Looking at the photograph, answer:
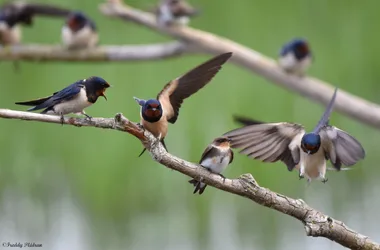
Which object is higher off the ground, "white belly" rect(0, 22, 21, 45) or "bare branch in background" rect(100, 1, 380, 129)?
"bare branch in background" rect(100, 1, 380, 129)

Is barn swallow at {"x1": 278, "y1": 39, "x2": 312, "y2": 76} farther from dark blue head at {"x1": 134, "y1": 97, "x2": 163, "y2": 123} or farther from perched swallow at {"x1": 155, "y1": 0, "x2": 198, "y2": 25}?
dark blue head at {"x1": 134, "y1": 97, "x2": 163, "y2": 123}

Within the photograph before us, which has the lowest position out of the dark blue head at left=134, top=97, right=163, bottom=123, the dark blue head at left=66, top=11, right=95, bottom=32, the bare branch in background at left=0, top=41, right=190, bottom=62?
the dark blue head at left=134, top=97, right=163, bottom=123

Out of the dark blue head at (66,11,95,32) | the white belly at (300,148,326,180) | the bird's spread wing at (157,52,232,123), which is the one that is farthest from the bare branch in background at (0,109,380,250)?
the dark blue head at (66,11,95,32)

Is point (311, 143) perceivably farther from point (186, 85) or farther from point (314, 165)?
point (186, 85)

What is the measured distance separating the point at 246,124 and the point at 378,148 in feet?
10.5

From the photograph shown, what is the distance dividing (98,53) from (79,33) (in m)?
0.17

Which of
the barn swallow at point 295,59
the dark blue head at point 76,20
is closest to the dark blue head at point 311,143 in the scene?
the barn swallow at point 295,59

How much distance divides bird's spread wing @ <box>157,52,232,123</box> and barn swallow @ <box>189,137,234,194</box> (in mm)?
134

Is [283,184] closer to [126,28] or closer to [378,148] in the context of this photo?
[378,148]

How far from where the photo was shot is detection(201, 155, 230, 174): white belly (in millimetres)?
2191

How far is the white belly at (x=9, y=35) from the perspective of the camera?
5.34m

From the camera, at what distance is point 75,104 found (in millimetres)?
2123

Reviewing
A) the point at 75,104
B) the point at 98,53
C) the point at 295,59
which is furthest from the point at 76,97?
the point at 98,53

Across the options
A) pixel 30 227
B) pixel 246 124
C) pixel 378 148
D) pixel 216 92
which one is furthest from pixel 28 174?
pixel 246 124
